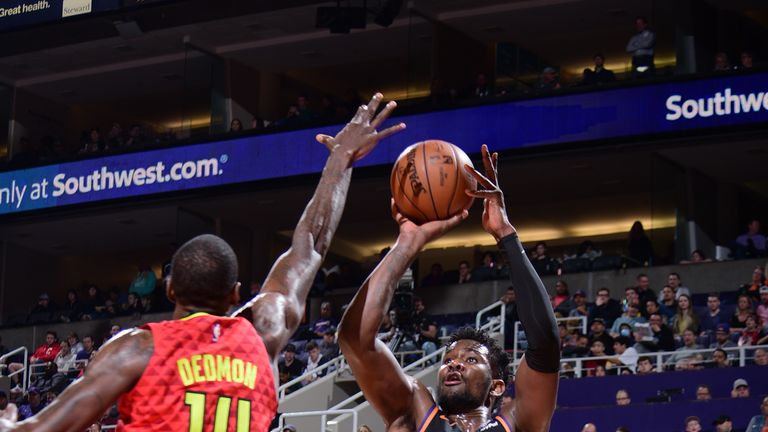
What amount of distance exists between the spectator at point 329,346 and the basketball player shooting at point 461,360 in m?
12.7

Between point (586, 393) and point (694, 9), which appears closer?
point (586, 393)

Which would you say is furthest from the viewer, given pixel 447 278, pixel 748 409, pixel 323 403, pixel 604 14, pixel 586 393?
pixel 604 14

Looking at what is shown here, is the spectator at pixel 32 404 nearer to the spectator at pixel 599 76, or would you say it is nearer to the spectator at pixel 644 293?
the spectator at pixel 644 293

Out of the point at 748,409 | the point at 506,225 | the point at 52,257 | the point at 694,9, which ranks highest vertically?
the point at 694,9

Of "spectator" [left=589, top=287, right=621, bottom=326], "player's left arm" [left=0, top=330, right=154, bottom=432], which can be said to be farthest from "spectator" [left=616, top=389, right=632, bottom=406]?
"player's left arm" [left=0, top=330, right=154, bottom=432]

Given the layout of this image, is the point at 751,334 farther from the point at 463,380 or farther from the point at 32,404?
the point at 463,380

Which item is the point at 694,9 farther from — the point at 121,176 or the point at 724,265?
the point at 121,176

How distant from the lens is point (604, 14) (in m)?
→ 24.7

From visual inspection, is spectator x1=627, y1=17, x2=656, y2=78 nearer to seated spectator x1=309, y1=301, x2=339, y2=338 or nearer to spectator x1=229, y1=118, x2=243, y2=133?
seated spectator x1=309, y1=301, x2=339, y2=338

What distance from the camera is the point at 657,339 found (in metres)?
16.2

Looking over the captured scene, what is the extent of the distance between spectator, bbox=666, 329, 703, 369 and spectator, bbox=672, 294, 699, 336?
0.24 metres

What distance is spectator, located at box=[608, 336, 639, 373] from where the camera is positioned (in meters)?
15.9

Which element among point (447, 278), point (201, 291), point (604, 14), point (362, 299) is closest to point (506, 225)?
point (362, 299)

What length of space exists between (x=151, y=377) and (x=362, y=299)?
1.71m
